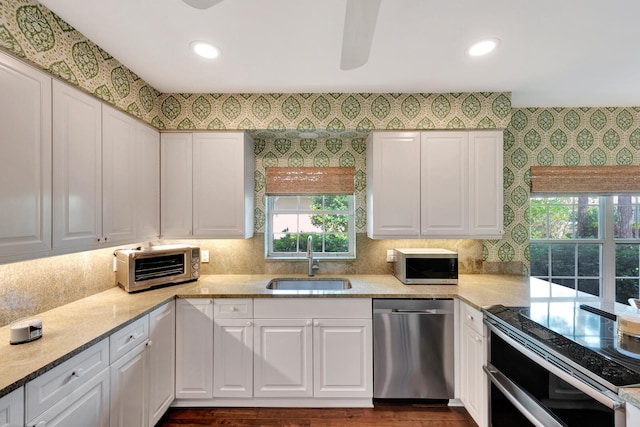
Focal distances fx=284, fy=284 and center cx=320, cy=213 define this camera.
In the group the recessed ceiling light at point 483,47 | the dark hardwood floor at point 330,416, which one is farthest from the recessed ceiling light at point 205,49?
the dark hardwood floor at point 330,416

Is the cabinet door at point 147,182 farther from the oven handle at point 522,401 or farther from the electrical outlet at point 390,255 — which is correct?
the oven handle at point 522,401

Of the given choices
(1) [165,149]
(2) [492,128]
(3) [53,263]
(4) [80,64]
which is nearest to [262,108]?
(1) [165,149]

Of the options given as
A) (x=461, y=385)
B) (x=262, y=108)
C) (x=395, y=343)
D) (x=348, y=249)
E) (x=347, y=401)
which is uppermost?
(x=262, y=108)

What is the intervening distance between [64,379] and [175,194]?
5.05 ft

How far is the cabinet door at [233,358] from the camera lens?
2133 mm

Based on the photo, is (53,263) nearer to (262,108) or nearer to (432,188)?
(262,108)

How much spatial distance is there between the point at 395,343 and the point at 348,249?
1.04 meters

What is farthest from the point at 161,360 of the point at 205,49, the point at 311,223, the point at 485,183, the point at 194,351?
the point at 485,183

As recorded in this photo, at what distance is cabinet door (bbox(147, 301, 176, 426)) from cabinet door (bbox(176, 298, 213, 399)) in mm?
47

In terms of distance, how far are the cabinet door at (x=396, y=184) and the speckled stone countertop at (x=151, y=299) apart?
1.68 ft

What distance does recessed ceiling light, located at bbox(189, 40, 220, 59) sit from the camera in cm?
174

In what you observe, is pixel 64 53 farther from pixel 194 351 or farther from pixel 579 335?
pixel 579 335

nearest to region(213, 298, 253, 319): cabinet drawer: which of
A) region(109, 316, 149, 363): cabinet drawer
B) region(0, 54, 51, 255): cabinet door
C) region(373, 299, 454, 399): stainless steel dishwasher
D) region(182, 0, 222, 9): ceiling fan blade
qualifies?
region(109, 316, 149, 363): cabinet drawer

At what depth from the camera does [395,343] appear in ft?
7.04
